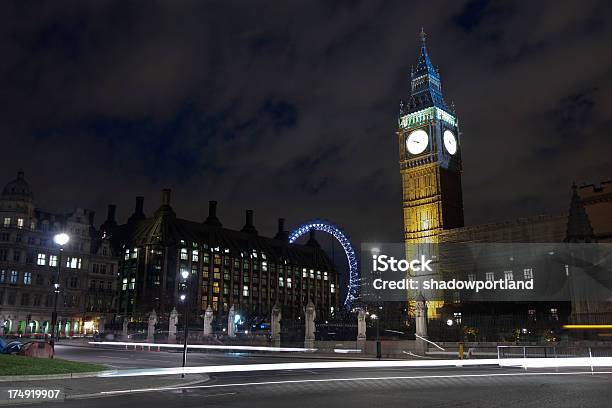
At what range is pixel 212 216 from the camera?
158 meters

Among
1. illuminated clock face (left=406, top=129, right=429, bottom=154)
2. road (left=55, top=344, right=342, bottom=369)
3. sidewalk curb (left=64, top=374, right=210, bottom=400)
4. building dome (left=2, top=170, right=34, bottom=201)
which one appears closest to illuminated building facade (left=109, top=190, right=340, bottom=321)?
building dome (left=2, top=170, right=34, bottom=201)

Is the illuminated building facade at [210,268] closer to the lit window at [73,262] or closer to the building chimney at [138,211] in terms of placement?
the building chimney at [138,211]

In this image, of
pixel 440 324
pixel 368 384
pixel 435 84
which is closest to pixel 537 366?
pixel 368 384

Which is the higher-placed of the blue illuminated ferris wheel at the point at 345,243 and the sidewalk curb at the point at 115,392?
the blue illuminated ferris wheel at the point at 345,243

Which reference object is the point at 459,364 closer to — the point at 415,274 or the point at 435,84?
the point at 415,274

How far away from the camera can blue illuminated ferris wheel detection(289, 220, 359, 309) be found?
108 metres

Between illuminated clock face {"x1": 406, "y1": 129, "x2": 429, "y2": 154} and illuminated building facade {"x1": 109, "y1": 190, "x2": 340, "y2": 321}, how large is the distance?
51362mm

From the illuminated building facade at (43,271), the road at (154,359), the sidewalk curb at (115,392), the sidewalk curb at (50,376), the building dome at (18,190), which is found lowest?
the road at (154,359)

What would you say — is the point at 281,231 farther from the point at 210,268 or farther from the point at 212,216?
the point at 210,268

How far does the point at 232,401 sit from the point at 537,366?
21269mm

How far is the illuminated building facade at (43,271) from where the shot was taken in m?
80.7

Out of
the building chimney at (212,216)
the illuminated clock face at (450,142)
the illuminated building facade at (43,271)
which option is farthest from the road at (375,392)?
the building chimney at (212,216)

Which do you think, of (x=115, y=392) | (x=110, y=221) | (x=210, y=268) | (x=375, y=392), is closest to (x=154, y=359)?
(x=115, y=392)

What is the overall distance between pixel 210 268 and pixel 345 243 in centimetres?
4148
